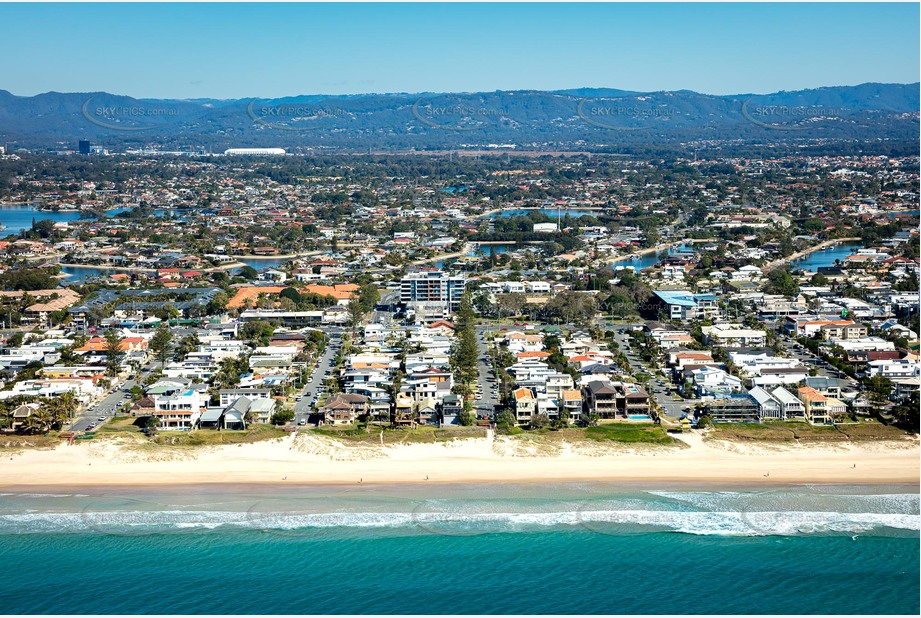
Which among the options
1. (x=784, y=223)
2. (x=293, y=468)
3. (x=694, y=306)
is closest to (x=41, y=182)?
(x=784, y=223)

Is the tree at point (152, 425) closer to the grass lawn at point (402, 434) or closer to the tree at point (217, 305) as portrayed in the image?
the grass lawn at point (402, 434)

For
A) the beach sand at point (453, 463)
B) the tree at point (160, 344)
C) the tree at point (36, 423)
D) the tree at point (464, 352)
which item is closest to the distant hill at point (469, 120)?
the tree at point (464, 352)

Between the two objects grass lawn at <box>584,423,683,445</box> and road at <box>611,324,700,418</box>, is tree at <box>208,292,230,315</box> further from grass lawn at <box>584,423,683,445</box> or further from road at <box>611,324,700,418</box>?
grass lawn at <box>584,423,683,445</box>

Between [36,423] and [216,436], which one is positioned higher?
[36,423]

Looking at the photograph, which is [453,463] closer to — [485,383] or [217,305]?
[485,383]

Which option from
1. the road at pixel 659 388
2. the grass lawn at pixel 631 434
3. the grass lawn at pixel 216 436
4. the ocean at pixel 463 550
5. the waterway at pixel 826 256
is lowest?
the ocean at pixel 463 550


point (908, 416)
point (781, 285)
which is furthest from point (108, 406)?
point (781, 285)
